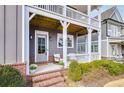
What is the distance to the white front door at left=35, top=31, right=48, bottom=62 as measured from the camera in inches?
396

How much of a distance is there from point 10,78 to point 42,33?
5.48 metres

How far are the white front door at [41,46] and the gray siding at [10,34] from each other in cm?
368

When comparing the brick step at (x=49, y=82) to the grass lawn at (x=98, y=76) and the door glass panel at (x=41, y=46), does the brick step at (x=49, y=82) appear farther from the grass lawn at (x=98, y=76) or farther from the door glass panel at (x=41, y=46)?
the door glass panel at (x=41, y=46)

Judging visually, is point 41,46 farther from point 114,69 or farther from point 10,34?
point 114,69

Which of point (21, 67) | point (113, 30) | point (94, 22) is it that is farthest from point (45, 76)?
point (113, 30)

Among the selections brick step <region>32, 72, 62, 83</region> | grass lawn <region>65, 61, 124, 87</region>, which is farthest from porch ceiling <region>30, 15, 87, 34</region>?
grass lawn <region>65, 61, 124, 87</region>

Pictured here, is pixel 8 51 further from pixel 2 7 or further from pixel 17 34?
pixel 2 7

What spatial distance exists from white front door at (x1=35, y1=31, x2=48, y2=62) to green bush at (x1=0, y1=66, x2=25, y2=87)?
4.47 meters

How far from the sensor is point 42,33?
10422 millimetres

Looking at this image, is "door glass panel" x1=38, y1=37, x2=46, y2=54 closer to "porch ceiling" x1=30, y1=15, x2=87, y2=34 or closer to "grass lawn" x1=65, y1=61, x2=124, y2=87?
"porch ceiling" x1=30, y1=15, x2=87, y2=34

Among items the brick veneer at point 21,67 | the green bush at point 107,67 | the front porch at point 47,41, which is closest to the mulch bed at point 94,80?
the green bush at point 107,67

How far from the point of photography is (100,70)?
811 cm
